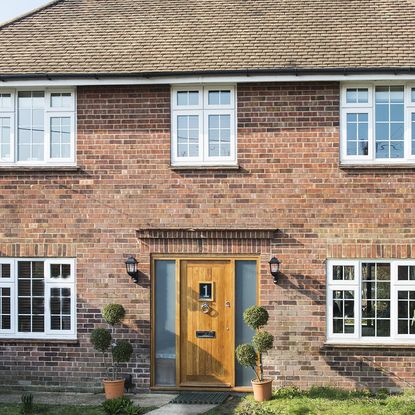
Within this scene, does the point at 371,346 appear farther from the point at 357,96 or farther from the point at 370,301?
the point at 357,96

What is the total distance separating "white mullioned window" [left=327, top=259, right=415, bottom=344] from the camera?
12312 millimetres

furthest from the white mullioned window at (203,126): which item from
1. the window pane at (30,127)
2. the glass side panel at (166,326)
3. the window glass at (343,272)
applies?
the window glass at (343,272)

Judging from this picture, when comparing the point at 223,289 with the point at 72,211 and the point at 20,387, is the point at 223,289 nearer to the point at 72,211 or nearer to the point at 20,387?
the point at 72,211

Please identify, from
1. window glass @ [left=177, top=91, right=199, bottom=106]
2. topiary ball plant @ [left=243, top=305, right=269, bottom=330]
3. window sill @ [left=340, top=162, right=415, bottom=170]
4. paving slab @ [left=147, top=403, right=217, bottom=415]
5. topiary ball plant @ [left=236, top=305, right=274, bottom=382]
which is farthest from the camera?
window glass @ [left=177, top=91, right=199, bottom=106]

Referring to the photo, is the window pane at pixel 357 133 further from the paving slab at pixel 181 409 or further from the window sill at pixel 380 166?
the paving slab at pixel 181 409

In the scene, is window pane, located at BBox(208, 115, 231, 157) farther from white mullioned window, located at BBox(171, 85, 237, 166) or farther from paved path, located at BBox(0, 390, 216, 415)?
paved path, located at BBox(0, 390, 216, 415)

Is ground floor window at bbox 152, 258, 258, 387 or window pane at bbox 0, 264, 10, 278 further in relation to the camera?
window pane at bbox 0, 264, 10, 278

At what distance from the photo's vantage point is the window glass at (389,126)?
12.4 meters

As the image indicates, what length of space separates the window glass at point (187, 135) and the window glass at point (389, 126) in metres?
3.36

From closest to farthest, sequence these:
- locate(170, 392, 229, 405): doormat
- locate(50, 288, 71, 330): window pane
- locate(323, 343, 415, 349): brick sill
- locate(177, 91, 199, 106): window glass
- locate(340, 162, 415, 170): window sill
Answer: locate(170, 392, 229, 405): doormat → locate(323, 343, 415, 349): brick sill → locate(340, 162, 415, 170): window sill → locate(177, 91, 199, 106): window glass → locate(50, 288, 71, 330): window pane

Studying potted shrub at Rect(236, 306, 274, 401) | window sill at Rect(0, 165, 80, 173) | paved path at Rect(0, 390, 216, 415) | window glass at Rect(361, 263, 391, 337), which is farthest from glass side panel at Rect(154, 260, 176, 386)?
window glass at Rect(361, 263, 391, 337)

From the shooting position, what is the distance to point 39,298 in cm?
1285

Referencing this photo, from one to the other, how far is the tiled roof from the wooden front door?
12.4 feet

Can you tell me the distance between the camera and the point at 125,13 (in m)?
15.0
